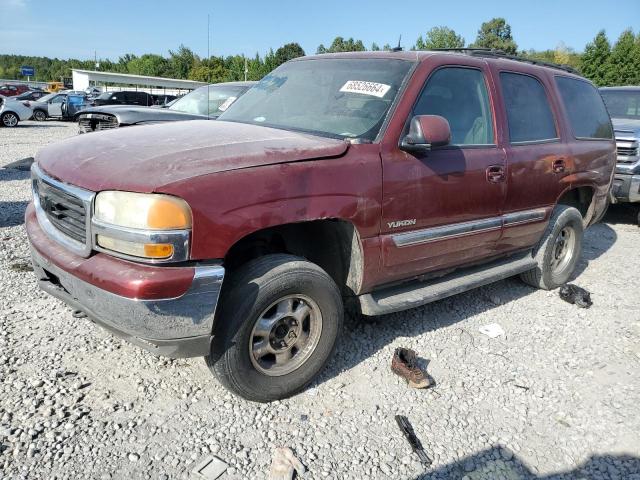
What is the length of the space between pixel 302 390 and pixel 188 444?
0.75m

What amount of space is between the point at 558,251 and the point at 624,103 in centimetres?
580

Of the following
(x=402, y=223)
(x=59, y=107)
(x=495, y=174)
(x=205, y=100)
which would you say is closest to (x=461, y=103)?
(x=495, y=174)

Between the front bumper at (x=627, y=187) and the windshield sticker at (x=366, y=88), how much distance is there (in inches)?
220

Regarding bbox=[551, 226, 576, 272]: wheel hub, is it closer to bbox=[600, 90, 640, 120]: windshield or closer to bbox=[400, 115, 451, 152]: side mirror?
bbox=[400, 115, 451, 152]: side mirror

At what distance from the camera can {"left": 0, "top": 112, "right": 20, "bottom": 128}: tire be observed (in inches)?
795

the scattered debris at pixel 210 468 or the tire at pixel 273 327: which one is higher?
the tire at pixel 273 327

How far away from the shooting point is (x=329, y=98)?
3475mm

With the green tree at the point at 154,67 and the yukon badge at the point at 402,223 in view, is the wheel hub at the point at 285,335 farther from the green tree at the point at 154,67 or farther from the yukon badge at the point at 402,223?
the green tree at the point at 154,67

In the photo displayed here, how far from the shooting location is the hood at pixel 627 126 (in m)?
7.89

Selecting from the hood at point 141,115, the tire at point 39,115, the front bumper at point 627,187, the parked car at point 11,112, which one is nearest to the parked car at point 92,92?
the tire at point 39,115

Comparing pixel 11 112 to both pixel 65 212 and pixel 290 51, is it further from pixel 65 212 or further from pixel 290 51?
pixel 290 51

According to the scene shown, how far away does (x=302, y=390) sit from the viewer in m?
2.99

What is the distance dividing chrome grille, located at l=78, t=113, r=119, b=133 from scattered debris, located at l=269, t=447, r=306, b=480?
7.12 metres

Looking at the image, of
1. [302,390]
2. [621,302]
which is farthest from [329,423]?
[621,302]
